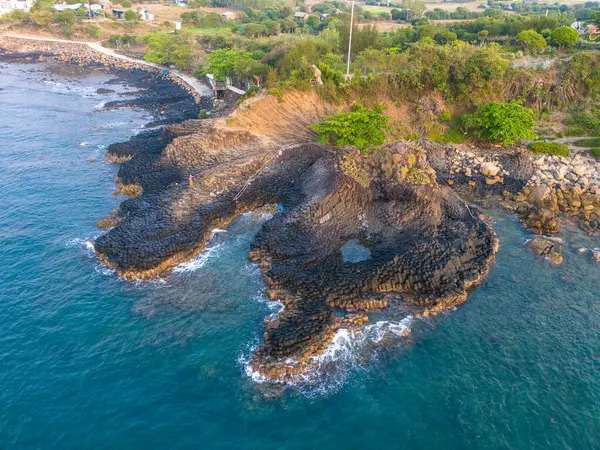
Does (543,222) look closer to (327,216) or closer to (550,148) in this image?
(550,148)

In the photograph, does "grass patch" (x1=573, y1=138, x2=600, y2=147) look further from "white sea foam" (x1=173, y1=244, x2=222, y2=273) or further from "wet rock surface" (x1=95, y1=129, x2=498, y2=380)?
"white sea foam" (x1=173, y1=244, x2=222, y2=273)

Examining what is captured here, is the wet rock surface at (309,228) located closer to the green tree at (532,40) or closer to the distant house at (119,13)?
the green tree at (532,40)

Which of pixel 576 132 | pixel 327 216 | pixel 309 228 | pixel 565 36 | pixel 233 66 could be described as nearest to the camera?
pixel 309 228

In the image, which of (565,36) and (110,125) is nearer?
(565,36)

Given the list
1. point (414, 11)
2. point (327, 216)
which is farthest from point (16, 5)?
point (327, 216)

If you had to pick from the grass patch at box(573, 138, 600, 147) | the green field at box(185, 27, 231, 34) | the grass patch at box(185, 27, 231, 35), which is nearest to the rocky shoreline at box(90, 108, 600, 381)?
the grass patch at box(573, 138, 600, 147)

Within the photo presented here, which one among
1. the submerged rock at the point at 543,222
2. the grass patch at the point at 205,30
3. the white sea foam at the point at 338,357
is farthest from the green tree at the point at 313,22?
the white sea foam at the point at 338,357

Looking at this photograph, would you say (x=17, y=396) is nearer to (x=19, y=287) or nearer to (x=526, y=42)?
(x=19, y=287)
